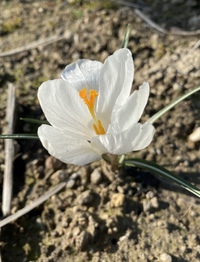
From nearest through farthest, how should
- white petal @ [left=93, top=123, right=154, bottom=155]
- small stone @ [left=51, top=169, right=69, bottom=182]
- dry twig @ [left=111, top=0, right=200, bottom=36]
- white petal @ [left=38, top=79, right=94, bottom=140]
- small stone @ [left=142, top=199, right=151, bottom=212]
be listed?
white petal @ [left=93, top=123, right=154, bottom=155]
white petal @ [left=38, top=79, right=94, bottom=140]
small stone @ [left=142, top=199, right=151, bottom=212]
small stone @ [left=51, top=169, right=69, bottom=182]
dry twig @ [left=111, top=0, right=200, bottom=36]

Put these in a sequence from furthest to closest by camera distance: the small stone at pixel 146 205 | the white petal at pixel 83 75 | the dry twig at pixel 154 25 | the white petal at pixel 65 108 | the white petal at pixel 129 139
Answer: the dry twig at pixel 154 25
the small stone at pixel 146 205
the white petal at pixel 83 75
the white petal at pixel 65 108
the white petal at pixel 129 139

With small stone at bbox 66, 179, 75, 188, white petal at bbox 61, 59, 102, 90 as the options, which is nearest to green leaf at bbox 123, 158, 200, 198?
small stone at bbox 66, 179, 75, 188

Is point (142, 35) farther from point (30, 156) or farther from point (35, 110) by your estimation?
point (30, 156)

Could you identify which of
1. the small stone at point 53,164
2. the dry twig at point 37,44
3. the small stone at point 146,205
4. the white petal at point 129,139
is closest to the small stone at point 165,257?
the small stone at point 146,205

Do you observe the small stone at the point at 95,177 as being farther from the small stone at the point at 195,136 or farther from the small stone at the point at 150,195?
the small stone at the point at 195,136

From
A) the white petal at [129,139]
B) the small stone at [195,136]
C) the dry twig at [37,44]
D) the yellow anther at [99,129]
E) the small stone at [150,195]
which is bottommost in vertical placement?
the small stone at [150,195]

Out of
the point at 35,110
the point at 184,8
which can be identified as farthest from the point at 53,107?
the point at 184,8

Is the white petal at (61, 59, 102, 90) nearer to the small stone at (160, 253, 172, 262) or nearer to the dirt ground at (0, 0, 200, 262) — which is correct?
the dirt ground at (0, 0, 200, 262)

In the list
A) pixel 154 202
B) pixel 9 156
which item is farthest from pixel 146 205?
pixel 9 156
